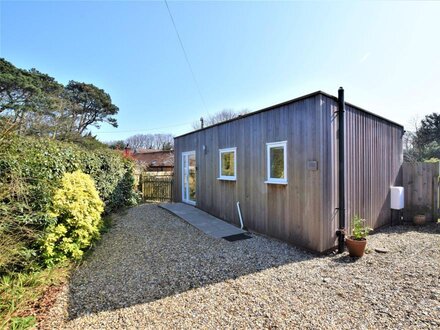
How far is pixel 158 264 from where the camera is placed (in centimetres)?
403

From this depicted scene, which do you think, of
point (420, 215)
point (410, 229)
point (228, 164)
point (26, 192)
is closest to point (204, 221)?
point (228, 164)

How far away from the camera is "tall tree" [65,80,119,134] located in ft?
62.5

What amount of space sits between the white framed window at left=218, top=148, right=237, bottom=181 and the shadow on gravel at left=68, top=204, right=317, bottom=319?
6.31 feet

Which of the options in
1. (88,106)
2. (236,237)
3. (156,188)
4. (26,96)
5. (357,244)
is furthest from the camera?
(88,106)

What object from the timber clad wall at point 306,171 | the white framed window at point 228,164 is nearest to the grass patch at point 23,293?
the timber clad wall at point 306,171

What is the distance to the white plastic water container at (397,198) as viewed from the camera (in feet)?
20.8

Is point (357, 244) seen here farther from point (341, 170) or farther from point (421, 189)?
point (421, 189)

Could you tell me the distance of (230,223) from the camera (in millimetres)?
6875

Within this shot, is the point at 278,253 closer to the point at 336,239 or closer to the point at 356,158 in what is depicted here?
the point at 336,239

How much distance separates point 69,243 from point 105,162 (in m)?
4.39

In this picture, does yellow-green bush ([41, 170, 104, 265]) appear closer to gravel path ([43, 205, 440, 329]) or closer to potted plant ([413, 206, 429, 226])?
gravel path ([43, 205, 440, 329])

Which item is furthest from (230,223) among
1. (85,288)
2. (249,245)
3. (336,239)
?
(85,288)

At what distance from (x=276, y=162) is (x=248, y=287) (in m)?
2.99

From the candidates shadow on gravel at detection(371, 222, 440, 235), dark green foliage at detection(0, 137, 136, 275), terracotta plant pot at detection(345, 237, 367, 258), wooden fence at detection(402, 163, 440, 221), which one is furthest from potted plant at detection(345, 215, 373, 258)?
dark green foliage at detection(0, 137, 136, 275)
